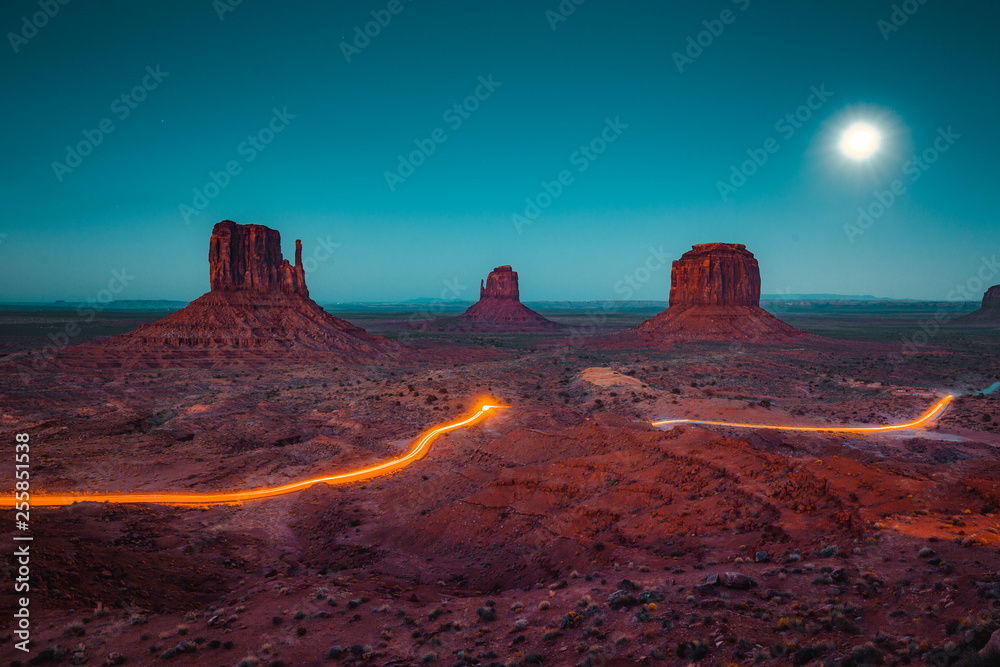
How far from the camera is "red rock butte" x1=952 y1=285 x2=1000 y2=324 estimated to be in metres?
134

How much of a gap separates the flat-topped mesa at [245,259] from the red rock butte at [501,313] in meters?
66.0

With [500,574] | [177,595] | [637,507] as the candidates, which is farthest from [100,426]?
[637,507]

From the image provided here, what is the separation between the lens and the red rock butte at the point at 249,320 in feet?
193

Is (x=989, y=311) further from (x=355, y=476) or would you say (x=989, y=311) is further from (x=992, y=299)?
(x=355, y=476)

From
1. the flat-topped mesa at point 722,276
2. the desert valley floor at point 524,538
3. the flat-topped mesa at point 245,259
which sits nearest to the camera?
the desert valley floor at point 524,538

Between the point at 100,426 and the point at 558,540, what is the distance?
3003 centimetres

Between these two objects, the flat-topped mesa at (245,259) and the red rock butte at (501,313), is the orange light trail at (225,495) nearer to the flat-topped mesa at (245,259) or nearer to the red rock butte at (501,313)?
the flat-topped mesa at (245,259)

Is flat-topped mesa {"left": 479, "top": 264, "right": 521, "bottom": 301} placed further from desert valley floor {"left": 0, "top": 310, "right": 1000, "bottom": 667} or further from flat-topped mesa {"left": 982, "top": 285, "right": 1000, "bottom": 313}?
flat-topped mesa {"left": 982, "top": 285, "right": 1000, "bottom": 313}

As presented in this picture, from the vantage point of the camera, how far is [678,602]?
9.05 meters

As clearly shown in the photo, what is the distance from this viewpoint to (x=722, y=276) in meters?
86.9

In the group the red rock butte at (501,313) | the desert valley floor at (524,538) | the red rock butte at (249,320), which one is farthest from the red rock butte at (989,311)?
the red rock butte at (249,320)

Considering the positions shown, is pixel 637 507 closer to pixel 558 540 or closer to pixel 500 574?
pixel 558 540

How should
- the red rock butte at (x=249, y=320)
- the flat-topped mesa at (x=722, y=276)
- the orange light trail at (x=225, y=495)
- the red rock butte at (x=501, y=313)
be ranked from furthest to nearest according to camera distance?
1. the red rock butte at (x=501, y=313)
2. the flat-topped mesa at (x=722, y=276)
3. the red rock butte at (x=249, y=320)
4. the orange light trail at (x=225, y=495)

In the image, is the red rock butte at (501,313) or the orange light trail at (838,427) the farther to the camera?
the red rock butte at (501,313)
